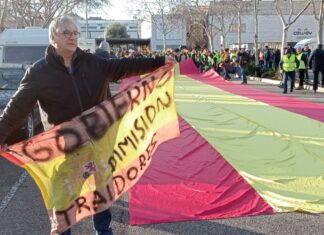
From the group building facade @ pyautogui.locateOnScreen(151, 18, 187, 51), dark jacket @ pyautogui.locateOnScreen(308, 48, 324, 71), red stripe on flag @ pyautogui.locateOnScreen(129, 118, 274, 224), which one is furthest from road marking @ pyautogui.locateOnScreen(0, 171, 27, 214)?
building facade @ pyautogui.locateOnScreen(151, 18, 187, 51)

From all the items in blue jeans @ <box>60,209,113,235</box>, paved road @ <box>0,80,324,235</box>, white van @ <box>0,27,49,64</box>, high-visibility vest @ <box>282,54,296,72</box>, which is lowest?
paved road @ <box>0,80,324,235</box>

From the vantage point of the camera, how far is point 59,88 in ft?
12.1

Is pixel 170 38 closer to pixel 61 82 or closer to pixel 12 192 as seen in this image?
pixel 12 192

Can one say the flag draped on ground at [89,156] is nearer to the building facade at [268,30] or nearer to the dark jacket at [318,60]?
the dark jacket at [318,60]

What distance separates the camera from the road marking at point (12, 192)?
5895 mm

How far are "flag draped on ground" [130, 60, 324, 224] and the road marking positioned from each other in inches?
Answer: 59.6

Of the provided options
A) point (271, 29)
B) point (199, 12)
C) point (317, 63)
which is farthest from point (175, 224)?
point (271, 29)

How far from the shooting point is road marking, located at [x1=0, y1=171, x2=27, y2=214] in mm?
5895

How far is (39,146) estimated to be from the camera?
3.74 metres

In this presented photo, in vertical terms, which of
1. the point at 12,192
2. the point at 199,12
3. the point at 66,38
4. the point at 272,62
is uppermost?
the point at 199,12

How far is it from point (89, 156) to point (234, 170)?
10.8 ft

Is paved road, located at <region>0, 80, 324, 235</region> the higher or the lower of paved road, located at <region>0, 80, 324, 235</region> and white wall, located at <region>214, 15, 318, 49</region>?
the lower

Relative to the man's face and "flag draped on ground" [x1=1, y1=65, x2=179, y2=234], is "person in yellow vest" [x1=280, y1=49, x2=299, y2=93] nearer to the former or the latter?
"flag draped on ground" [x1=1, y1=65, x2=179, y2=234]

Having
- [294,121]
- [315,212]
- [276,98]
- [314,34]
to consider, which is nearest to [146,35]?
[314,34]
